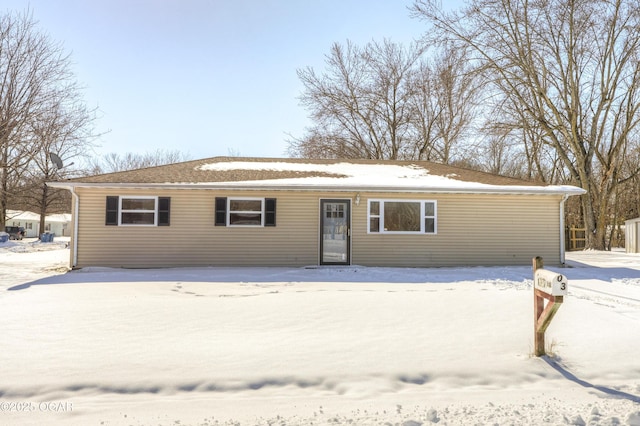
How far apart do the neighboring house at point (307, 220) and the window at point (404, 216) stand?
30 mm

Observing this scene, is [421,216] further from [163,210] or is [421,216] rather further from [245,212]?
[163,210]

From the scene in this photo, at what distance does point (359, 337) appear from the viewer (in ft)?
15.9

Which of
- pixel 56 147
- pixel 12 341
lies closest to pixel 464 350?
pixel 12 341

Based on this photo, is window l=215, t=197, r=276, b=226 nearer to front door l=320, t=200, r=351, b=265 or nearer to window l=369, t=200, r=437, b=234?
front door l=320, t=200, r=351, b=265

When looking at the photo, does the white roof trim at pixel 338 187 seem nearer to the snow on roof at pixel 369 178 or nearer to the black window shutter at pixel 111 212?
the snow on roof at pixel 369 178

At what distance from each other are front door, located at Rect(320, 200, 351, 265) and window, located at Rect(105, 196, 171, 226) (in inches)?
177

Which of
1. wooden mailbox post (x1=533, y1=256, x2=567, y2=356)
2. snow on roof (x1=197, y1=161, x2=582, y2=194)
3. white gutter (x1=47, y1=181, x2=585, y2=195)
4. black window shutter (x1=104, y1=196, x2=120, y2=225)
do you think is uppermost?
snow on roof (x1=197, y1=161, x2=582, y2=194)

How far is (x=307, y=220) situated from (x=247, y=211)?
1.76m

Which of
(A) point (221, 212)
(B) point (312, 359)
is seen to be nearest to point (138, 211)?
(A) point (221, 212)

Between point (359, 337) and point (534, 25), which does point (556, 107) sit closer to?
point (534, 25)

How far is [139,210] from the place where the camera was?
1143cm

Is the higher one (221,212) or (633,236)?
(221,212)

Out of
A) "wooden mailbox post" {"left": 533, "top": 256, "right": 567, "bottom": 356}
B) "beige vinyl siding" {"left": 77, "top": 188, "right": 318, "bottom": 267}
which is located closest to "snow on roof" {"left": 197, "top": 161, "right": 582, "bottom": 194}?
"beige vinyl siding" {"left": 77, "top": 188, "right": 318, "bottom": 267}

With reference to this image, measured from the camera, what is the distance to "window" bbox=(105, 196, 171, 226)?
37.2ft
